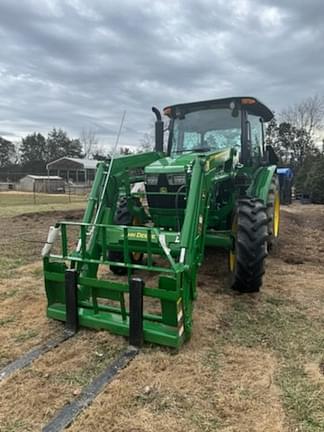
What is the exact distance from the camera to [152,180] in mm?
5000

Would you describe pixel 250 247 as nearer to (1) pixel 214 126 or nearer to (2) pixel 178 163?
(2) pixel 178 163

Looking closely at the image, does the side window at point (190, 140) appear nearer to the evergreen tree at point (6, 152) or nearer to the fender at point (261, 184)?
the fender at point (261, 184)

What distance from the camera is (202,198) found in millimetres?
4188

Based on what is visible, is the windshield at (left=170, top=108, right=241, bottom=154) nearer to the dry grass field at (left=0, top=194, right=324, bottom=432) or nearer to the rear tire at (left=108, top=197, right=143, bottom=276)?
the rear tire at (left=108, top=197, right=143, bottom=276)

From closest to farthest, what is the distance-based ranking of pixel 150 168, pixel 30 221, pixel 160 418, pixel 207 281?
pixel 160 418, pixel 150 168, pixel 207 281, pixel 30 221

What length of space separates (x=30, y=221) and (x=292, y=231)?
843cm

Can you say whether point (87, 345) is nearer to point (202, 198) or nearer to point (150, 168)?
A: point (202, 198)

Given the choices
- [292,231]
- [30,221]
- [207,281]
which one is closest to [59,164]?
[30,221]

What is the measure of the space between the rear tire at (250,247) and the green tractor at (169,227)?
0.01 meters

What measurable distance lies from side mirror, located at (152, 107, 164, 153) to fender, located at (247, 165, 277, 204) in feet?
5.23

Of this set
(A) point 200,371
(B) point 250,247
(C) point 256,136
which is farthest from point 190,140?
(A) point 200,371

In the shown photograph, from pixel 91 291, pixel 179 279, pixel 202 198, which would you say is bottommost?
pixel 91 291

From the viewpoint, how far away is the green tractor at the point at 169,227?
3594 mm

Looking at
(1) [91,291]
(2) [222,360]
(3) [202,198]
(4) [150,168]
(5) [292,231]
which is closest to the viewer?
(2) [222,360]
